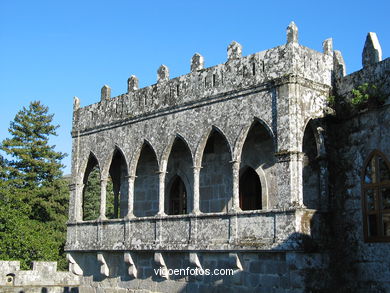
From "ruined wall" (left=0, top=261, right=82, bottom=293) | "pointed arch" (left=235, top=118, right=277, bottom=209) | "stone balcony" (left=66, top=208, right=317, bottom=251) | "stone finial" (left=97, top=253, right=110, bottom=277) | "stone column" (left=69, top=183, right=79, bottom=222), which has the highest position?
"pointed arch" (left=235, top=118, right=277, bottom=209)

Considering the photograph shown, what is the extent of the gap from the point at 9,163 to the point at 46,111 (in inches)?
145

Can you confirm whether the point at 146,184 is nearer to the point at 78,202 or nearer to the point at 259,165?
the point at 78,202

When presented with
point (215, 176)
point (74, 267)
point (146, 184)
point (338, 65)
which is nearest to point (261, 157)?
point (215, 176)

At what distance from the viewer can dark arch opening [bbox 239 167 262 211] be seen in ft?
52.9

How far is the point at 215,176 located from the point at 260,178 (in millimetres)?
1777

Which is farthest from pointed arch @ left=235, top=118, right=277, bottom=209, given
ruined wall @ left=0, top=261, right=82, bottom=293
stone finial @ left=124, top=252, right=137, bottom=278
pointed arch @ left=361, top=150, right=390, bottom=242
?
ruined wall @ left=0, top=261, right=82, bottom=293

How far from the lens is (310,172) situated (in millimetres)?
14367

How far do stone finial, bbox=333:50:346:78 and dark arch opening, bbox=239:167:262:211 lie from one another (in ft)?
11.4

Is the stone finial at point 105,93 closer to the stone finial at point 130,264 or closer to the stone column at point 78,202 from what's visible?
the stone column at point 78,202

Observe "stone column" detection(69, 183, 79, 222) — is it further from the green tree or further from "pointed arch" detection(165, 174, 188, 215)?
the green tree

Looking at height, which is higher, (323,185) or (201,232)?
(323,185)

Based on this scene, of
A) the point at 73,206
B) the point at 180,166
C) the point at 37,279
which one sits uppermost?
the point at 180,166

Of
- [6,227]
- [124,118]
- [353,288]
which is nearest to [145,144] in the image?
[124,118]

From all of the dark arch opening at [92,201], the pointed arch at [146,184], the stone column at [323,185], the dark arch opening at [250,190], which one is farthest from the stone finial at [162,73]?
the dark arch opening at [92,201]
